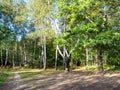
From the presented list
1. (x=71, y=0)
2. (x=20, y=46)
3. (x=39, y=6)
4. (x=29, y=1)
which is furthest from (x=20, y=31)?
(x=71, y=0)

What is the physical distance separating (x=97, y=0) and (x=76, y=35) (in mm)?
3610

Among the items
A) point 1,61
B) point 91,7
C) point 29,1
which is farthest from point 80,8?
point 1,61

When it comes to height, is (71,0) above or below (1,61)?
above

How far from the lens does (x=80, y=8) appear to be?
70.4 feet

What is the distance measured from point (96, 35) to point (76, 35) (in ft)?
5.71

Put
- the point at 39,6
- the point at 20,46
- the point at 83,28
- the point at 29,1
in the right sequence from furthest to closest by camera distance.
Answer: the point at 20,46, the point at 29,1, the point at 39,6, the point at 83,28

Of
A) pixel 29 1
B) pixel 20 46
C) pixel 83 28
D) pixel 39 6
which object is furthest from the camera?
pixel 20 46

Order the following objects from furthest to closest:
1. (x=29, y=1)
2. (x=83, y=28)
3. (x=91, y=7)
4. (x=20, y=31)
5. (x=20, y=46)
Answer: (x=20, y=46), (x=20, y=31), (x=29, y=1), (x=91, y=7), (x=83, y=28)

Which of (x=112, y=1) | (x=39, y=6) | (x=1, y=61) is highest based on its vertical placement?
(x=39, y=6)

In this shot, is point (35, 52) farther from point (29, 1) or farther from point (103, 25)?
point (103, 25)

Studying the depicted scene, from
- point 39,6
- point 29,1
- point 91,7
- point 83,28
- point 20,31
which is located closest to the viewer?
point 83,28

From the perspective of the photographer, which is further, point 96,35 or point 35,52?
point 35,52

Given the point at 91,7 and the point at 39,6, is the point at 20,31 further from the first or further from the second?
the point at 91,7

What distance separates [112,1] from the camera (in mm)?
22719
